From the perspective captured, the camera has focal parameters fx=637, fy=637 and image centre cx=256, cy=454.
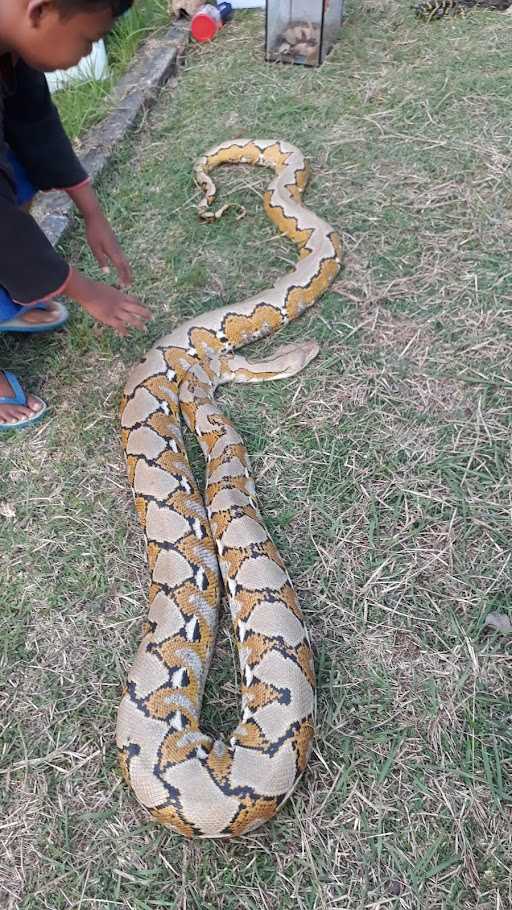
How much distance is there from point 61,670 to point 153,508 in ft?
2.84

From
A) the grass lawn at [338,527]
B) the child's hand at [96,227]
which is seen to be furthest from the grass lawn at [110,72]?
the child's hand at [96,227]

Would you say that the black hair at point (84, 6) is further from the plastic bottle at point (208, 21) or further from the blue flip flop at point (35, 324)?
the plastic bottle at point (208, 21)

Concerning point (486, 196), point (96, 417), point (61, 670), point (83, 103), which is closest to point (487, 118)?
point (486, 196)

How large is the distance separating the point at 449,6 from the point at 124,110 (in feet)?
11.6

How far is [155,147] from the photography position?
18.4 ft

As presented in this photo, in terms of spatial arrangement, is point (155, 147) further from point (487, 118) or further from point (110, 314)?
point (110, 314)

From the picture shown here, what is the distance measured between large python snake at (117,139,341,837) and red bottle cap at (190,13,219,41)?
369cm

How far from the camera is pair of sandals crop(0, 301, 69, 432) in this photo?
3730 mm

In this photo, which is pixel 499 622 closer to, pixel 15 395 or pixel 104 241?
pixel 15 395

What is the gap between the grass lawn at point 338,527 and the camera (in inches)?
92.0

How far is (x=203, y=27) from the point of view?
671cm

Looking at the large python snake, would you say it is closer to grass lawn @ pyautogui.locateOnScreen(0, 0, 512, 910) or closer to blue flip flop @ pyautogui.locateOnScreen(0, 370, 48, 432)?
grass lawn @ pyautogui.locateOnScreen(0, 0, 512, 910)

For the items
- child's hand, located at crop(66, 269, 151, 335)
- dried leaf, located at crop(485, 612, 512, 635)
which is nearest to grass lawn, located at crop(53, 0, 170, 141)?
child's hand, located at crop(66, 269, 151, 335)

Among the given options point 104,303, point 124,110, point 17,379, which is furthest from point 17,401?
point 124,110
